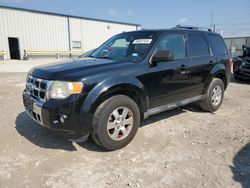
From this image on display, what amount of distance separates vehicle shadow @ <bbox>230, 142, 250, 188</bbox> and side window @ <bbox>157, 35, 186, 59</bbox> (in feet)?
6.73

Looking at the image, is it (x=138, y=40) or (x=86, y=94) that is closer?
(x=86, y=94)

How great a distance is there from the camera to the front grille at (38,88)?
11.2ft

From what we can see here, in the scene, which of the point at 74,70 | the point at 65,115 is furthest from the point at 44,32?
the point at 65,115

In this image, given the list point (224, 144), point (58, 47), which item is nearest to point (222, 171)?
point (224, 144)

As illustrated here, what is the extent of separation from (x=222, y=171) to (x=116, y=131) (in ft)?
5.25

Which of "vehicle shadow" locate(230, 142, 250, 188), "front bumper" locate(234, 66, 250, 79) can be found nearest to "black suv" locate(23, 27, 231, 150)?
"vehicle shadow" locate(230, 142, 250, 188)

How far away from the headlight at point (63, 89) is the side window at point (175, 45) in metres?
1.77

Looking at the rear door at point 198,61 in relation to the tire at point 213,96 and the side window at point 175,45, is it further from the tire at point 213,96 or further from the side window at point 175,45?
the tire at point 213,96

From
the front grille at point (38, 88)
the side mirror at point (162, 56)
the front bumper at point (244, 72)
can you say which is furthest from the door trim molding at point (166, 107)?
the front bumper at point (244, 72)

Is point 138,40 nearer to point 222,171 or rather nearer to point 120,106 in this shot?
point 120,106

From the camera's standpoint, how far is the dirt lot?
3.01 meters

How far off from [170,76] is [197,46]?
1265 mm

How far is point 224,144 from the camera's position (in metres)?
4.06

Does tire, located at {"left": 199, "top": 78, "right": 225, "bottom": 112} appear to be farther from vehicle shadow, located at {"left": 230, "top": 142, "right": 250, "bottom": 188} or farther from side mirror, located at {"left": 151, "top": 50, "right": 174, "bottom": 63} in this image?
side mirror, located at {"left": 151, "top": 50, "right": 174, "bottom": 63}
